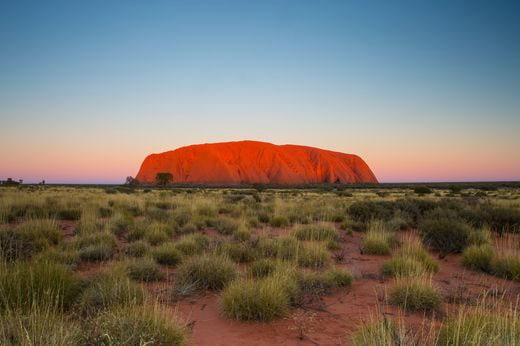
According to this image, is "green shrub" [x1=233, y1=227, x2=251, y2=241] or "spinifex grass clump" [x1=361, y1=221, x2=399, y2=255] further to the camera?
"green shrub" [x1=233, y1=227, x2=251, y2=241]

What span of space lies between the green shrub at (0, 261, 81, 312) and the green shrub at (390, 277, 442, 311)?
4128 millimetres

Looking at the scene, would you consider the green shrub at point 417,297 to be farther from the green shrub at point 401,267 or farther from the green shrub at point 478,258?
the green shrub at point 478,258

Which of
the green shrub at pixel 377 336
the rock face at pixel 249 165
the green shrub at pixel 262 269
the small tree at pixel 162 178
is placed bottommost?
the green shrub at pixel 262 269

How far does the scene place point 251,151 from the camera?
355 ft

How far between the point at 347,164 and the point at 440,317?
118644 millimetres

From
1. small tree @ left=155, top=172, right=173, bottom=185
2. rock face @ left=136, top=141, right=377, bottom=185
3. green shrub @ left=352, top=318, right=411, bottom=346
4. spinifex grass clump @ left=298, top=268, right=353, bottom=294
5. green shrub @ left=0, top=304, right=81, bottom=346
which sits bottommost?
spinifex grass clump @ left=298, top=268, right=353, bottom=294

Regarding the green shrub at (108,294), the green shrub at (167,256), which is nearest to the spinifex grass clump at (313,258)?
the green shrub at (167,256)

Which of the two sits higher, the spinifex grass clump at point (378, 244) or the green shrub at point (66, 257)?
the green shrub at point (66, 257)

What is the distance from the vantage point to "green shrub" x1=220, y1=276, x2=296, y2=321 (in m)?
4.14

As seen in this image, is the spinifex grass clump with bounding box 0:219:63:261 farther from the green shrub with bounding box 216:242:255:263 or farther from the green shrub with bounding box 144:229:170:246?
the green shrub with bounding box 216:242:255:263

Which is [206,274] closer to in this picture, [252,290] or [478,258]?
[252,290]

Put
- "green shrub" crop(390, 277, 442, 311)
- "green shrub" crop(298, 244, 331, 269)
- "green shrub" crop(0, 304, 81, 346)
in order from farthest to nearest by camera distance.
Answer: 1. "green shrub" crop(298, 244, 331, 269)
2. "green shrub" crop(390, 277, 442, 311)
3. "green shrub" crop(0, 304, 81, 346)

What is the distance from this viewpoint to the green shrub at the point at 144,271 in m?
5.41

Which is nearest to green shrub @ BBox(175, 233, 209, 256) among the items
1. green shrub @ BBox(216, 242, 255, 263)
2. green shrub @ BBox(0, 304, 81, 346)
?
green shrub @ BBox(216, 242, 255, 263)
